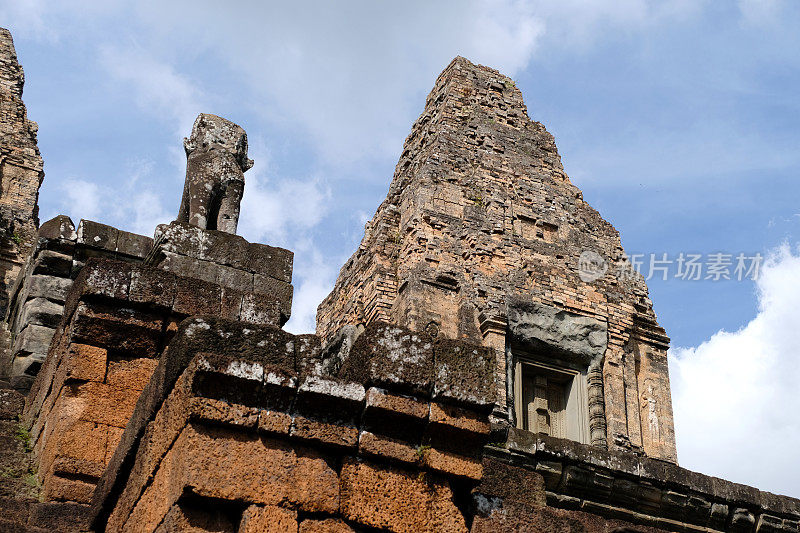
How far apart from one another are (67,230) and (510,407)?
10827 millimetres

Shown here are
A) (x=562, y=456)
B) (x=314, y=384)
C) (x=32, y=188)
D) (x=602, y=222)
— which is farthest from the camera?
(x=602, y=222)

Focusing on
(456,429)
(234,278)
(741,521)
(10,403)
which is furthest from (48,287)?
(741,521)

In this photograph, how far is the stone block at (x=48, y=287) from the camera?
9.01 meters

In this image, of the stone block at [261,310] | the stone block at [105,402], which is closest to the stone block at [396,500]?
the stone block at [105,402]

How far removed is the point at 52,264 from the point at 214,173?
1.66m

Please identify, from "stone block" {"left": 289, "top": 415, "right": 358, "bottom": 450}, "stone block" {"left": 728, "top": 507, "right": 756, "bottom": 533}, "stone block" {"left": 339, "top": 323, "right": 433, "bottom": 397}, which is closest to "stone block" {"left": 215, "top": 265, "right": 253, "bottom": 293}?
"stone block" {"left": 339, "top": 323, "right": 433, "bottom": 397}

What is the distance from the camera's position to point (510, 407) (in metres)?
18.5

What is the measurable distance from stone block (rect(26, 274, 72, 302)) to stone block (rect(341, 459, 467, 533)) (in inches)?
192

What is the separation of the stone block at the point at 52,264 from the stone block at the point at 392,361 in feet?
15.1

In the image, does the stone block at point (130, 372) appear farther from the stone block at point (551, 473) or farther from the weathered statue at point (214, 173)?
the stone block at point (551, 473)

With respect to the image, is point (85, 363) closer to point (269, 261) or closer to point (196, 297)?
point (196, 297)

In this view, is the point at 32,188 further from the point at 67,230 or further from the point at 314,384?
the point at 314,384

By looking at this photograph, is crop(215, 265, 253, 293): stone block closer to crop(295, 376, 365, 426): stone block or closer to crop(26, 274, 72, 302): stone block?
crop(26, 274, 72, 302): stone block

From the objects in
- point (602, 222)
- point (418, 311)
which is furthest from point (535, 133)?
point (418, 311)
